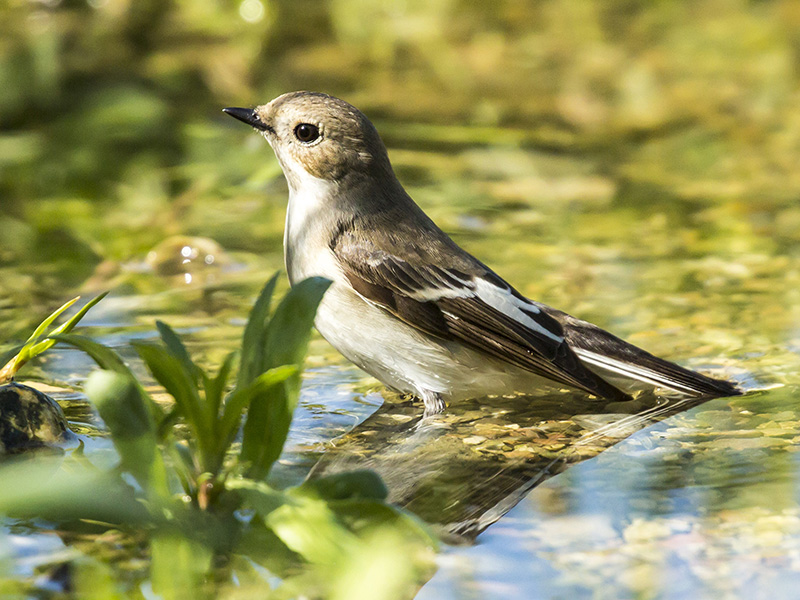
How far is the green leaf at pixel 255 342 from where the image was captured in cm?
244

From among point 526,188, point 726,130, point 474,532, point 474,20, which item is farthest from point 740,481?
point 474,20

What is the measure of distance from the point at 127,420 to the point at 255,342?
1.42 ft

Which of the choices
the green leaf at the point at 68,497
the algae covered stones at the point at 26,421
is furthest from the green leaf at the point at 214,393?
the algae covered stones at the point at 26,421

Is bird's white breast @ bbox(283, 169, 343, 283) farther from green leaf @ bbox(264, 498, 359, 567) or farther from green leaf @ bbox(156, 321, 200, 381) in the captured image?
green leaf @ bbox(264, 498, 359, 567)

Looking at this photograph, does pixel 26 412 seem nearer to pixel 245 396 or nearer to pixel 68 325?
pixel 68 325

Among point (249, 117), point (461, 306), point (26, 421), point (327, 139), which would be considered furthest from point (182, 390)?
point (249, 117)

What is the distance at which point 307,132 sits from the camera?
3906 millimetres

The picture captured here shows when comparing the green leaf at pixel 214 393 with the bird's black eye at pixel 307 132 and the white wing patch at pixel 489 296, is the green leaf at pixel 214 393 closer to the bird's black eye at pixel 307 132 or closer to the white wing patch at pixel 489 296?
the white wing patch at pixel 489 296

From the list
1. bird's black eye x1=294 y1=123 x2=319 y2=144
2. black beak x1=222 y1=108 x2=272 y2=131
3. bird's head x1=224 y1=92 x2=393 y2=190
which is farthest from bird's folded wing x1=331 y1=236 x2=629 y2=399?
black beak x1=222 y1=108 x2=272 y2=131

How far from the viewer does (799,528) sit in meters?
2.42

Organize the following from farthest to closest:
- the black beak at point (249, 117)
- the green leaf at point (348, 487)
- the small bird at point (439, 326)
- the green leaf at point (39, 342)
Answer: the black beak at point (249, 117), the small bird at point (439, 326), the green leaf at point (39, 342), the green leaf at point (348, 487)

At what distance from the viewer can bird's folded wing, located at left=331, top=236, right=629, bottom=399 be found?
11.5 feet

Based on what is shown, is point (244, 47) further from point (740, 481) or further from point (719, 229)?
point (740, 481)

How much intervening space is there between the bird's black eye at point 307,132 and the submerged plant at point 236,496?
1562 millimetres
